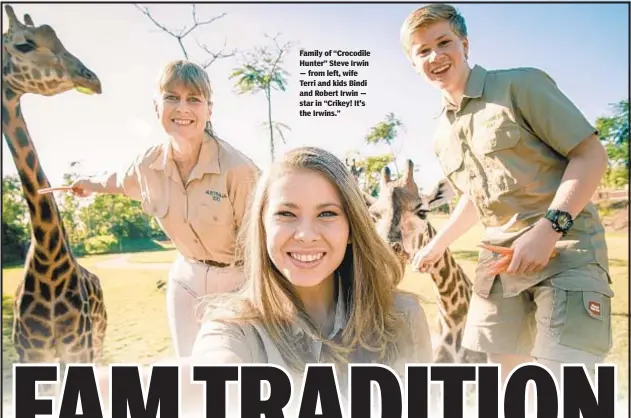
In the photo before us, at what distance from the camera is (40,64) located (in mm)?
2295

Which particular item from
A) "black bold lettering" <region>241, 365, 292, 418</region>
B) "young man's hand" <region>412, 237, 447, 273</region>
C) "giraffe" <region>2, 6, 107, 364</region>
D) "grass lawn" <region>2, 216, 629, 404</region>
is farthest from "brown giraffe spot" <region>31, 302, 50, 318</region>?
"young man's hand" <region>412, 237, 447, 273</region>

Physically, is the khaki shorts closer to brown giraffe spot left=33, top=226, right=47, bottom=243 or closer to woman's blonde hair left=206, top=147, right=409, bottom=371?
woman's blonde hair left=206, top=147, right=409, bottom=371

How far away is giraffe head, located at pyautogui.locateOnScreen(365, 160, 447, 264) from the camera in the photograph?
7.82 ft

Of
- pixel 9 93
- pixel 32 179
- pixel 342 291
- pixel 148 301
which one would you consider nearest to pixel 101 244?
pixel 148 301

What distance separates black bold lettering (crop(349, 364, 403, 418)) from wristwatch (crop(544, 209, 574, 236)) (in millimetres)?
527

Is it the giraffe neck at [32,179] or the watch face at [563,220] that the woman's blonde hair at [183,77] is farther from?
the watch face at [563,220]

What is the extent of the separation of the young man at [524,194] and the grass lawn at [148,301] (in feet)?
2.97

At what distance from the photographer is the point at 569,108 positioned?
1.59 m

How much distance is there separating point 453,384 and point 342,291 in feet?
1.97

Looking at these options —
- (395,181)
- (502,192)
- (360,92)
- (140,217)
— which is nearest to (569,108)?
(502,192)

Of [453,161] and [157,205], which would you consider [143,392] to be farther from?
[453,161]

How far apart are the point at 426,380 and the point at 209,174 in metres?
0.87

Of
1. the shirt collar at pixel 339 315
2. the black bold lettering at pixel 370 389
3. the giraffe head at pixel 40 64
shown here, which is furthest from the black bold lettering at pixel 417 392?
the giraffe head at pixel 40 64

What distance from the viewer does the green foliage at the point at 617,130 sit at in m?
2.39
